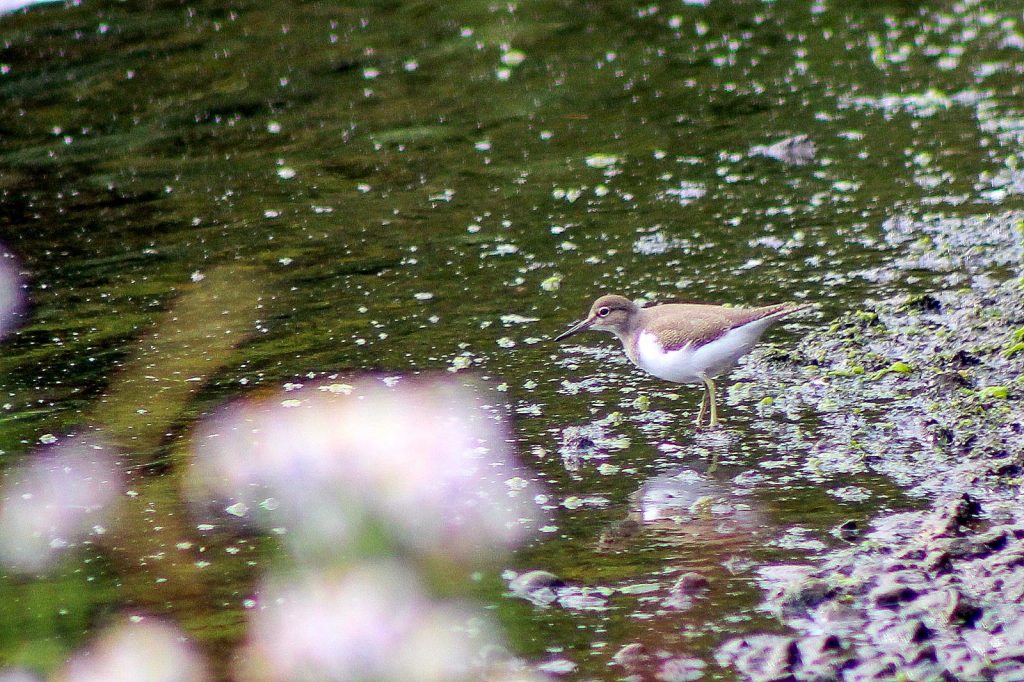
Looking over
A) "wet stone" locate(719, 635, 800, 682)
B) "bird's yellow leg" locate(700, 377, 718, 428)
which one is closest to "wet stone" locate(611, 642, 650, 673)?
"wet stone" locate(719, 635, 800, 682)

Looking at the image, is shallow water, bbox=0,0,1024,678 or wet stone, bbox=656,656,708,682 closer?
wet stone, bbox=656,656,708,682

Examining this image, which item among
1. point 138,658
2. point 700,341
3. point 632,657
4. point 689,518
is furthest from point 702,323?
point 138,658

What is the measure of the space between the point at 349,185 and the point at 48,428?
18.2 ft

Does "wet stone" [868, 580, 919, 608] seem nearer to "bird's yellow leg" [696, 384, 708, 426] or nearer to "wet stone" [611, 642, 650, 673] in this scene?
"wet stone" [611, 642, 650, 673]

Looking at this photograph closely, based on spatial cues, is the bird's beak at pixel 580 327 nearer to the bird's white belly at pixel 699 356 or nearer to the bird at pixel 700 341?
the bird at pixel 700 341

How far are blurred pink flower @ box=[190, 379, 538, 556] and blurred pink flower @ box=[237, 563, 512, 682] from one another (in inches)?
18.1

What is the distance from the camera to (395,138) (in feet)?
49.4

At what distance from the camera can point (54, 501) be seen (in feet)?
25.5

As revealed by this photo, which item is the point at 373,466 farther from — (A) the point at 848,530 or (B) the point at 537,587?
(A) the point at 848,530

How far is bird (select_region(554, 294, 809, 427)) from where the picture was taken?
8.24 m

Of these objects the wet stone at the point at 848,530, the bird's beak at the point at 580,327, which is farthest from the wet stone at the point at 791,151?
the wet stone at the point at 848,530

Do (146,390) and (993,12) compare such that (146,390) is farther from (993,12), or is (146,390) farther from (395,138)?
(993,12)

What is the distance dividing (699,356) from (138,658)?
3851 mm

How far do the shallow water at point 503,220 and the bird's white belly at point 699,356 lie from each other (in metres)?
0.29
